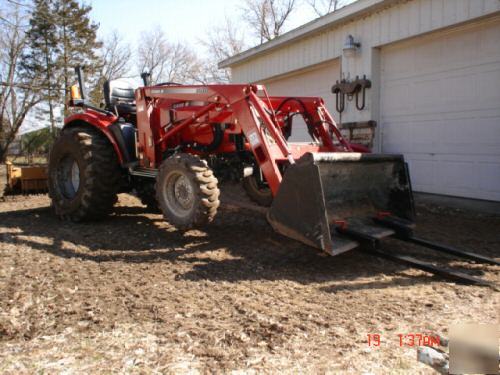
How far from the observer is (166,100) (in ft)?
19.1

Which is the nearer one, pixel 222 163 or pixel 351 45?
pixel 222 163

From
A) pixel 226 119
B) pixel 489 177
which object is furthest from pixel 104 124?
pixel 489 177

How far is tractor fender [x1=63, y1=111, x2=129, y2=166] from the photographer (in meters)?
6.00

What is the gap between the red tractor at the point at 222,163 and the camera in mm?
4164

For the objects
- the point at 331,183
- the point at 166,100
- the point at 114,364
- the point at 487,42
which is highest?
the point at 487,42

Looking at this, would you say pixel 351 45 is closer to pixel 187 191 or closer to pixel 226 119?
pixel 226 119

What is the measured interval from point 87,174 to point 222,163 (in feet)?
5.87

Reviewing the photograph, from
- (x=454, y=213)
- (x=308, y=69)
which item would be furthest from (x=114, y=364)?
(x=308, y=69)

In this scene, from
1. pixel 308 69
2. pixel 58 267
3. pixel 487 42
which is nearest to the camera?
pixel 58 267

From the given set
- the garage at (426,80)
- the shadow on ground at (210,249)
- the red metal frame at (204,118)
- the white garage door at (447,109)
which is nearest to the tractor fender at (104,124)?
the red metal frame at (204,118)

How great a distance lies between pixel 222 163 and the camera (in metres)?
6.02

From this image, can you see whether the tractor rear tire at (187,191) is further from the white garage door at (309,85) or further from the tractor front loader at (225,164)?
the white garage door at (309,85)

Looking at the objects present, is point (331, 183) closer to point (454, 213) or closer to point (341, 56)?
point (454, 213)

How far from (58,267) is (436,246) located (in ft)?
12.0
